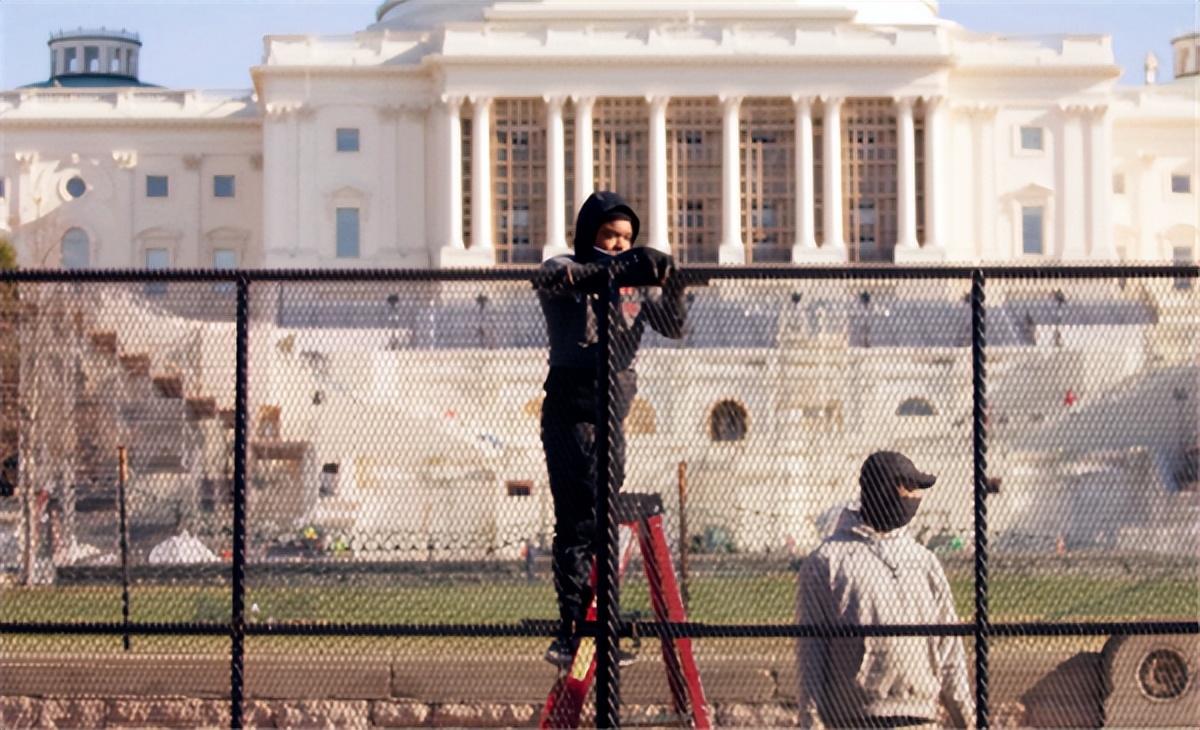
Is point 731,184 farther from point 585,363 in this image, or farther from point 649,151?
point 585,363

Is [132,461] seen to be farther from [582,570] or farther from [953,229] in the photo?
[953,229]

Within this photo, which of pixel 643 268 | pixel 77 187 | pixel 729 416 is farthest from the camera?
pixel 77 187

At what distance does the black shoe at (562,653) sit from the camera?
42.2 feet

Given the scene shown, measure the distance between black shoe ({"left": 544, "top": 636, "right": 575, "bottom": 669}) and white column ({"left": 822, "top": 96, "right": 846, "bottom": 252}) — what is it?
6705 centimetres

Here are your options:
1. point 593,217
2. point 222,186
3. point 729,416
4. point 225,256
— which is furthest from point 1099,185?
point 593,217

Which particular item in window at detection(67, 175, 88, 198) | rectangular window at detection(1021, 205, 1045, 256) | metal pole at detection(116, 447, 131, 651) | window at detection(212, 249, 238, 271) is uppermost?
window at detection(67, 175, 88, 198)

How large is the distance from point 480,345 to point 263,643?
420 centimetres

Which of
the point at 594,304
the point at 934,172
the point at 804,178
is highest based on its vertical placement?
the point at 934,172

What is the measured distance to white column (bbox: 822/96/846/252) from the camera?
263 feet

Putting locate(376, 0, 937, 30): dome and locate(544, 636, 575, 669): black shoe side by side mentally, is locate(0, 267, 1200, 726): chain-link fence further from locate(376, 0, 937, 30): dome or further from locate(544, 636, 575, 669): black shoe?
locate(376, 0, 937, 30): dome

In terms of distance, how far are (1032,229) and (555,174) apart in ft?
50.7

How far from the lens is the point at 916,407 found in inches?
610

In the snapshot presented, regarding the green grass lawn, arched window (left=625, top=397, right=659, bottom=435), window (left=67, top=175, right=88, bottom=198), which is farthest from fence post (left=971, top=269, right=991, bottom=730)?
window (left=67, top=175, right=88, bottom=198)

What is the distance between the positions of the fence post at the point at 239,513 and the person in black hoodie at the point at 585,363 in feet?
4.71
